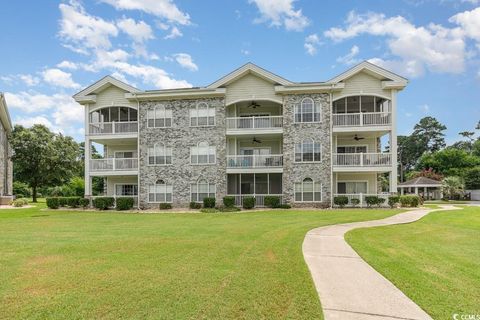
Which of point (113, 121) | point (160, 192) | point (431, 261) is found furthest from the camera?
point (113, 121)

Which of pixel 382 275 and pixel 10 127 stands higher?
pixel 10 127

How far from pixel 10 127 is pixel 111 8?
3087 centimetres

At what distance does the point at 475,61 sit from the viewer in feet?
81.5

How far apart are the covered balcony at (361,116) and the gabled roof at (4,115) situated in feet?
105

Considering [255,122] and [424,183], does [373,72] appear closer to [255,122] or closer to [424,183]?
[255,122]

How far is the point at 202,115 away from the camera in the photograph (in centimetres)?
2722

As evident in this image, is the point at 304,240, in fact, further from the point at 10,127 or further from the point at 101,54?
the point at 10,127

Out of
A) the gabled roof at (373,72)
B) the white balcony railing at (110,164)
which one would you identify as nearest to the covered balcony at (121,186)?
the white balcony railing at (110,164)

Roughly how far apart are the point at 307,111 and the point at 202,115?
826cm

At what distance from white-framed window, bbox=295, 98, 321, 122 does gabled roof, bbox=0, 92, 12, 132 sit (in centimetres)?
2894

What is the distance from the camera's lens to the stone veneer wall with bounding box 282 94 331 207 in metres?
25.7

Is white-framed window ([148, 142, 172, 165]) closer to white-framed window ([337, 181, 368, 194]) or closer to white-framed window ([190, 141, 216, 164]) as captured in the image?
white-framed window ([190, 141, 216, 164])

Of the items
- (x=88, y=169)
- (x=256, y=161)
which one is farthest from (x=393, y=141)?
(x=88, y=169)

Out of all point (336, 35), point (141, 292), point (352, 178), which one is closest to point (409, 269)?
point (141, 292)
